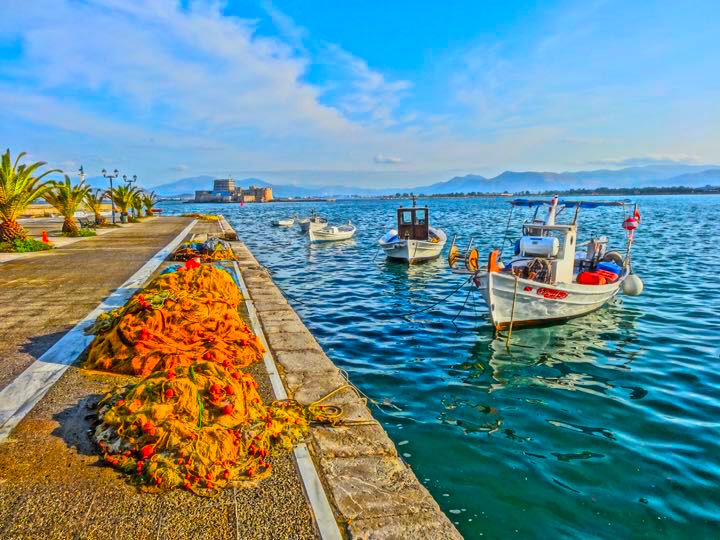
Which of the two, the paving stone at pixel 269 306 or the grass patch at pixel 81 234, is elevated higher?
the grass patch at pixel 81 234

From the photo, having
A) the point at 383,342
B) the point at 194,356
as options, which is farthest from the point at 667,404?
the point at 194,356

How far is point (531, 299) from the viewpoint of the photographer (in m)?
11.4

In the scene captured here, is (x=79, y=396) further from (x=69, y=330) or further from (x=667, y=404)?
(x=667, y=404)

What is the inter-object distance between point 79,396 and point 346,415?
333 cm

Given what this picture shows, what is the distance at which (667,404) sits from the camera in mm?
7527

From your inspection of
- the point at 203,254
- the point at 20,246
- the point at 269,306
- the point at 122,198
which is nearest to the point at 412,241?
the point at 203,254

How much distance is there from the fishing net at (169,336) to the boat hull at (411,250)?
14.3m

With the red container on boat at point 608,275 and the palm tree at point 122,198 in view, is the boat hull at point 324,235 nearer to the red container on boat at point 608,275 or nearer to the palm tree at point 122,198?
the palm tree at point 122,198

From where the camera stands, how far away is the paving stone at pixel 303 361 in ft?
22.6

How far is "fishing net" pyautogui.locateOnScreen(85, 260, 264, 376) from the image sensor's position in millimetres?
6332

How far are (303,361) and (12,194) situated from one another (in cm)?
1828

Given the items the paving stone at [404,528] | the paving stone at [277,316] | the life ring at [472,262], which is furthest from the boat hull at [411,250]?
the paving stone at [404,528]

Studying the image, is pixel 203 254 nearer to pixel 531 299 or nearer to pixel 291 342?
pixel 291 342

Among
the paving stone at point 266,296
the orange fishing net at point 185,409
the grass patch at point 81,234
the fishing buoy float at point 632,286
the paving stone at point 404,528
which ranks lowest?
the fishing buoy float at point 632,286
